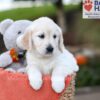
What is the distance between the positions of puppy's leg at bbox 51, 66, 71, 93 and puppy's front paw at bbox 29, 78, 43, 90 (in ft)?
0.17

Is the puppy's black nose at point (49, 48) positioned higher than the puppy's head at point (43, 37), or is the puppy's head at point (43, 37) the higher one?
the puppy's head at point (43, 37)

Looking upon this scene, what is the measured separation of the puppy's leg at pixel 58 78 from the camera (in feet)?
6.51

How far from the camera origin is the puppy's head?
2.01 metres

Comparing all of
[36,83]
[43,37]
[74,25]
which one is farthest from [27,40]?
[74,25]

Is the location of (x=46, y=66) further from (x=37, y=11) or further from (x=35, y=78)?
(x=37, y=11)

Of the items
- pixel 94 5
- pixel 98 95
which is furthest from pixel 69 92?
pixel 98 95

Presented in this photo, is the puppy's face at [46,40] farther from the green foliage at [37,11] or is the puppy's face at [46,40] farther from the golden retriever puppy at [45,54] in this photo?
the green foliage at [37,11]

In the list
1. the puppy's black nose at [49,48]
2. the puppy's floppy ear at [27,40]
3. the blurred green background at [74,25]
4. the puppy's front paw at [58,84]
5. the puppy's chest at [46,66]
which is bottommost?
the blurred green background at [74,25]

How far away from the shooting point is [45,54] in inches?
79.7

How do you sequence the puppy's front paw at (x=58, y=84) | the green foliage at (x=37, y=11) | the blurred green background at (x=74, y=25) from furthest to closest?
the green foliage at (x=37, y=11) < the blurred green background at (x=74, y=25) < the puppy's front paw at (x=58, y=84)

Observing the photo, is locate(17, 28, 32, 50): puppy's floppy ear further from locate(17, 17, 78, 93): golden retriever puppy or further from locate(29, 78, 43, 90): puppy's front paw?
locate(29, 78, 43, 90): puppy's front paw

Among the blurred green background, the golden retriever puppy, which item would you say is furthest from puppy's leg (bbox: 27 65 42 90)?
the blurred green background

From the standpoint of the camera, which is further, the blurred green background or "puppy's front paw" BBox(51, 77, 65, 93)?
the blurred green background

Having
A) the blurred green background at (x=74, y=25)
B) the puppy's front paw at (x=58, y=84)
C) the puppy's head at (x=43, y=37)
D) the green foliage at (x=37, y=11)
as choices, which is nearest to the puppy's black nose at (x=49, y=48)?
the puppy's head at (x=43, y=37)
